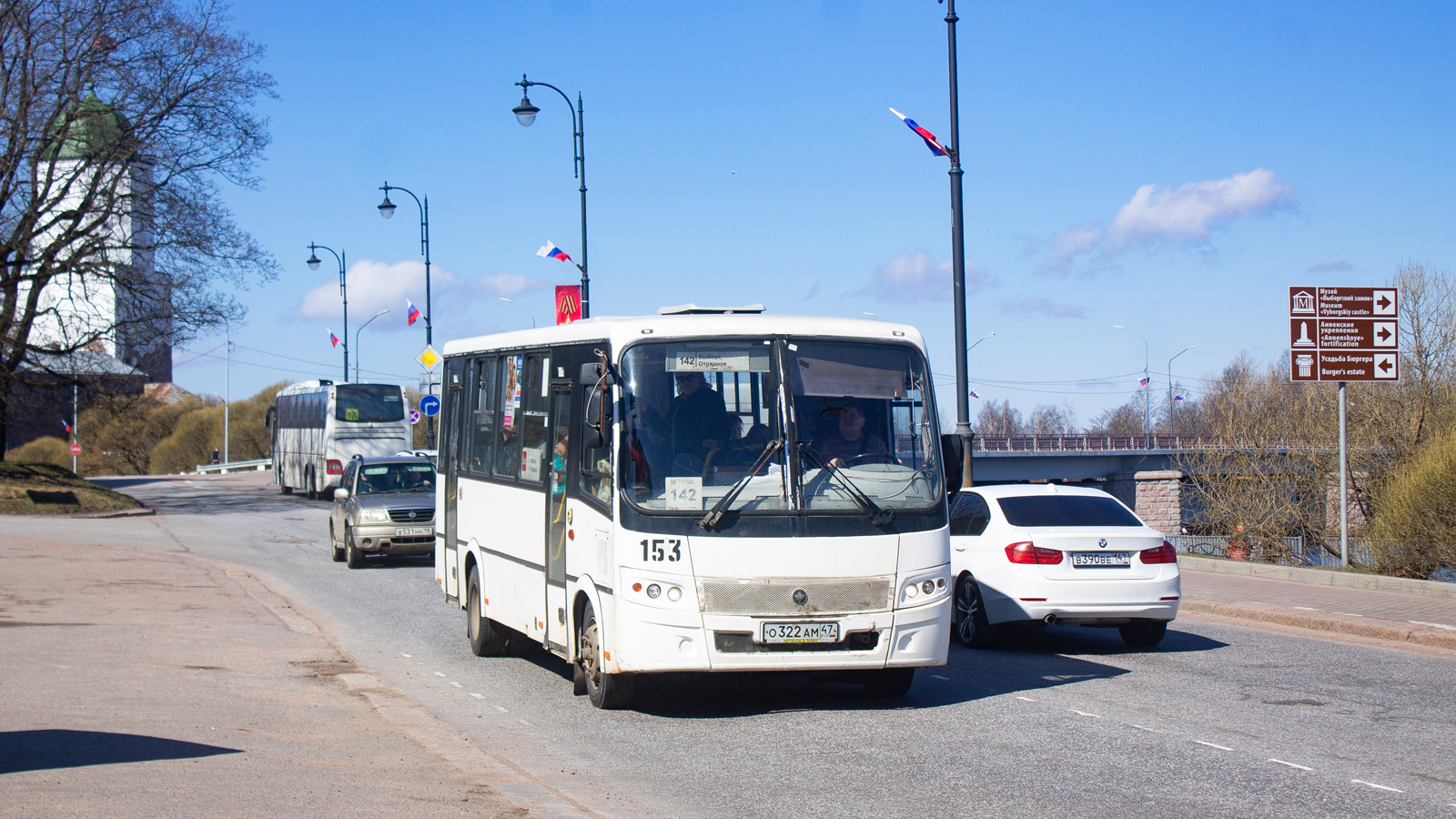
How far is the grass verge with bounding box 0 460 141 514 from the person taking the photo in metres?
34.7

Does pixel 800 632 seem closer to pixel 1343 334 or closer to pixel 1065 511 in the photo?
pixel 1065 511

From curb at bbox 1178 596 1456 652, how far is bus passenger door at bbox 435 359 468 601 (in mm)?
8399

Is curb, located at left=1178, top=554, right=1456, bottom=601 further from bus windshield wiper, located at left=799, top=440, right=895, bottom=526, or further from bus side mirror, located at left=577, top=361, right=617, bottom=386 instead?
bus side mirror, located at left=577, top=361, right=617, bottom=386

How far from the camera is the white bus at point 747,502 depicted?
877cm

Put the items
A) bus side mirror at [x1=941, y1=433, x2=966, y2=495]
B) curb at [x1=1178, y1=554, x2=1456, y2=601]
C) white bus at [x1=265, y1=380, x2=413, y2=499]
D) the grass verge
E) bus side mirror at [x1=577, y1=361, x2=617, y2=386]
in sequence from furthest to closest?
white bus at [x1=265, y1=380, x2=413, y2=499]
the grass verge
curb at [x1=1178, y1=554, x2=1456, y2=601]
bus side mirror at [x1=941, y1=433, x2=966, y2=495]
bus side mirror at [x1=577, y1=361, x2=617, y2=386]

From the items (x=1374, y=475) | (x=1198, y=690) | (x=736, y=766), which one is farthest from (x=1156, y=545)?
(x=1374, y=475)

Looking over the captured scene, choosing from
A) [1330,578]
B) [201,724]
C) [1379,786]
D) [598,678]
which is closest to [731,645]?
[598,678]

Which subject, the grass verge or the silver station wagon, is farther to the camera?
the grass verge

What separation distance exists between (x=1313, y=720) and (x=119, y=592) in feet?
45.4

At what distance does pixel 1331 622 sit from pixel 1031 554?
3.79 m

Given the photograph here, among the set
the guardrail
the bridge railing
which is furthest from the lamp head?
the guardrail

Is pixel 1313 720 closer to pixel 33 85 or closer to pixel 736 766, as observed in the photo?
pixel 736 766

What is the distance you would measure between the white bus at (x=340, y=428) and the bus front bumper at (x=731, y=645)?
3279 cm

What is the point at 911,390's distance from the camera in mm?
9539
